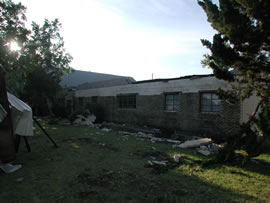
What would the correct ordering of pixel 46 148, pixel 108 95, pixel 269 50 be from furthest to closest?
pixel 108 95 → pixel 46 148 → pixel 269 50

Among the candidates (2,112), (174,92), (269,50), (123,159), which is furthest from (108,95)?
(269,50)

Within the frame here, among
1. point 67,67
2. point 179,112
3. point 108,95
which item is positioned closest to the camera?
point 179,112

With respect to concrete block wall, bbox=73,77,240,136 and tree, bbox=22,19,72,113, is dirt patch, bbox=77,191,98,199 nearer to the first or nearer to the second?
concrete block wall, bbox=73,77,240,136

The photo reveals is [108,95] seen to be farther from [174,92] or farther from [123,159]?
[123,159]

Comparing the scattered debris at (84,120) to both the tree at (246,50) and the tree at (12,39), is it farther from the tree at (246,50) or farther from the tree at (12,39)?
the tree at (246,50)

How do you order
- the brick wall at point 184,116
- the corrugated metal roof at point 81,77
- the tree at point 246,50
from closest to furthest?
the tree at point 246,50
the brick wall at point 184,116
the corrugated metal roof at point 81,77

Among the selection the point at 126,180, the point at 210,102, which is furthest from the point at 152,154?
the point at 210,102

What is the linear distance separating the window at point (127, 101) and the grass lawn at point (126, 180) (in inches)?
342

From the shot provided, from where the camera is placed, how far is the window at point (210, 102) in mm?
9762

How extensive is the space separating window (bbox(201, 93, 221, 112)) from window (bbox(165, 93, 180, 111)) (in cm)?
171

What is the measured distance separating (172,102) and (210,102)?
8.56ft

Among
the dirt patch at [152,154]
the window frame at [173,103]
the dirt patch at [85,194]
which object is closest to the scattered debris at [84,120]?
the window frame at [173,103]

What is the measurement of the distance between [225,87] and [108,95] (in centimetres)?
1099

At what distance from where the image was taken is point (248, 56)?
4.71 metres
